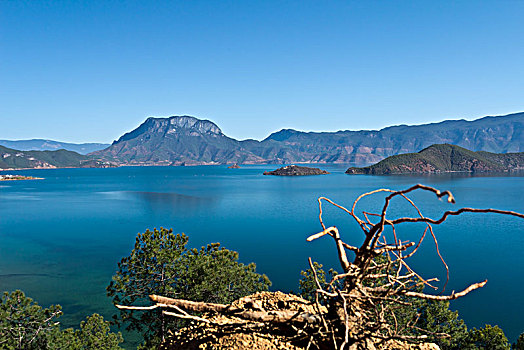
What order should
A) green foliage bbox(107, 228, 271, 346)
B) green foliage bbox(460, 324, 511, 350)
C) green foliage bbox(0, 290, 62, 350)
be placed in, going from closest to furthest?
1. green foliage bbox(0, 290, 62, 350)
2. green foliage bbox(460, 324, 511, 350)
3. green foliage bbox(107, 228, 271, 346)

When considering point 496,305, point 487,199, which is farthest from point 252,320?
point 487,199

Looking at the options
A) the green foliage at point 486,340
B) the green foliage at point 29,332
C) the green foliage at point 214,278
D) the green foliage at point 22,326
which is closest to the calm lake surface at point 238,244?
the green foliage at point 486,340

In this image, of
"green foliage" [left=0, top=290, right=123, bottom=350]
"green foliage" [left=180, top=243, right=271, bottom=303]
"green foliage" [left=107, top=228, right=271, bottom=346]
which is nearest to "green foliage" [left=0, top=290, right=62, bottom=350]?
"green foliage" [left=0, top=290, right=123, bottom=350]

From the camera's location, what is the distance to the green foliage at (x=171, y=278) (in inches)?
800

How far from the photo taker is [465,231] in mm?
63281

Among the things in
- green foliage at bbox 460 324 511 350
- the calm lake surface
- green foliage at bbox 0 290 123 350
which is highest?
green foliage at bbox 0 290 123 350

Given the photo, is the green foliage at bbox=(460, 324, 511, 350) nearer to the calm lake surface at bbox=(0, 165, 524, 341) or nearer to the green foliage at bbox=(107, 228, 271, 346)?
the green foliage at bbox=(107, 228, 271, 346)

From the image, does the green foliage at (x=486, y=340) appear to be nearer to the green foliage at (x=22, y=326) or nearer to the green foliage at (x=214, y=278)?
the green foliage at (x=214, y=278)

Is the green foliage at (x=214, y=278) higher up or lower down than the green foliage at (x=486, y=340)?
higher up

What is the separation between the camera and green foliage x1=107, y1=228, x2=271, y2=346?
800 inches

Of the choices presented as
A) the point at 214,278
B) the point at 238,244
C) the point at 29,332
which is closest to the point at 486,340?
the point at 214,278

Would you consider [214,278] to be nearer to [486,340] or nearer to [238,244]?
[486,340]

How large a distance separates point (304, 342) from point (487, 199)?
111551mm

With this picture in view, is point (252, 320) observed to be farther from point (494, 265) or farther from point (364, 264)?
point (494, 265)
